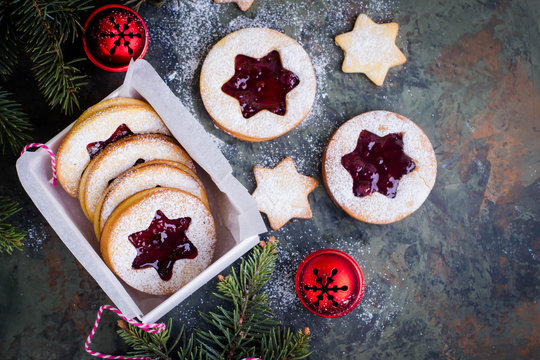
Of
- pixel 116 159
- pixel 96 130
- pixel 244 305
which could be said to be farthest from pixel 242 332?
pixel 96 130

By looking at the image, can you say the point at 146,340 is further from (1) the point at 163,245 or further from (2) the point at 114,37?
(2) the point at 114,37

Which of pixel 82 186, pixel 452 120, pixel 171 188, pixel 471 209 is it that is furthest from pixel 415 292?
pixel 82 186

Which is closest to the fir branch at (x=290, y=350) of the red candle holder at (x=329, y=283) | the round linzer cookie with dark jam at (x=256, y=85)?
the red candle holder at (x=329, y=283)

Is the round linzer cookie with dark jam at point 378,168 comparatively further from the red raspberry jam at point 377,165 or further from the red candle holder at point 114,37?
the red candle holder at point 114,37

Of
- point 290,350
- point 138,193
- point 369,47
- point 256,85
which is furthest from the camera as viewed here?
point 369,47

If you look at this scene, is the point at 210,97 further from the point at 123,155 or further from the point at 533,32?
the point at 533,32

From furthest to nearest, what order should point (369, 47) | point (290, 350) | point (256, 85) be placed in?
point (369, 47), point (256, 85), point (290, 350)

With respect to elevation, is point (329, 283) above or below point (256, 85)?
below
